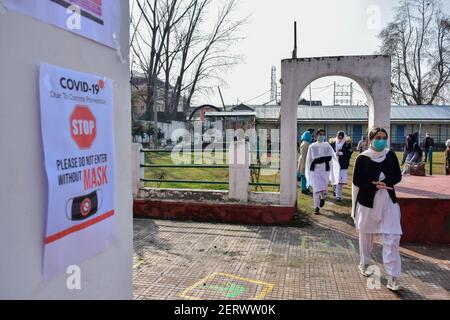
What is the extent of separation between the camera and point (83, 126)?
187cm

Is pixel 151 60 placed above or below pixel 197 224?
above

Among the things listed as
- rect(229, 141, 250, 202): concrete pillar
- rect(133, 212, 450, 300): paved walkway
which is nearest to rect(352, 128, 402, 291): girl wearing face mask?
rect(133, 212, 450, 300): paved walkway

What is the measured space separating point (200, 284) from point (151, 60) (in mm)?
27686

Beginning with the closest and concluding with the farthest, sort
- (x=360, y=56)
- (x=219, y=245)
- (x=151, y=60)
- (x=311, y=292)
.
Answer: (x=311, y=292)
(x=219, y=245)
(x=360, y=56)
(x=151, y=60)

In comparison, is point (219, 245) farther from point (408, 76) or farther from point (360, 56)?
point (408, 76)

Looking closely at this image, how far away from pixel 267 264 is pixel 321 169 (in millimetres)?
3693

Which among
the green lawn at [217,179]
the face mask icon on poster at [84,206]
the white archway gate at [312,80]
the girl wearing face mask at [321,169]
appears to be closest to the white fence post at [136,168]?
the green lawn at [217,179]

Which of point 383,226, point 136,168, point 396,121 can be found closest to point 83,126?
point 383,226

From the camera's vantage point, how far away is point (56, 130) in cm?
167

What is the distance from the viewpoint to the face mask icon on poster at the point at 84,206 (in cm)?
179

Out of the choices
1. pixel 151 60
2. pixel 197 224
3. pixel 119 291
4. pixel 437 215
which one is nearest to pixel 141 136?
pixel 151 60

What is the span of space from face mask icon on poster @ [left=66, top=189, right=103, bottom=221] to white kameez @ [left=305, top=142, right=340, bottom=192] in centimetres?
689

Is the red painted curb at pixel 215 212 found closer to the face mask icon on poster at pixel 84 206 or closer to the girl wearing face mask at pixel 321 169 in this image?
the girl wearing face mask at pixel 321 169

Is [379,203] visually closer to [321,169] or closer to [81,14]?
[321,169]
